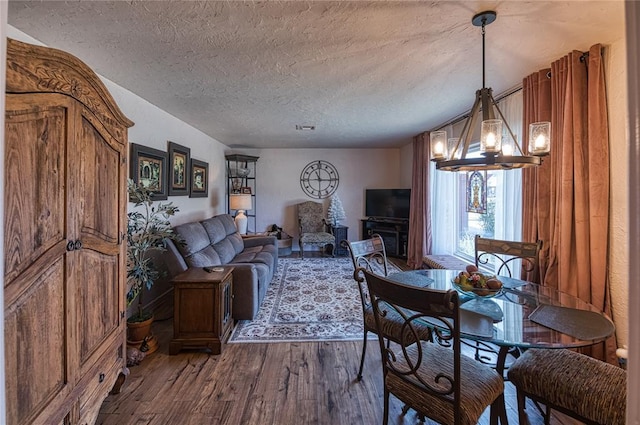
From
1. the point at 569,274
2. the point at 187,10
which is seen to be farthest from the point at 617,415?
the point at 187,10

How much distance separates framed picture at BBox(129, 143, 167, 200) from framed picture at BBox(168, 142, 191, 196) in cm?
19

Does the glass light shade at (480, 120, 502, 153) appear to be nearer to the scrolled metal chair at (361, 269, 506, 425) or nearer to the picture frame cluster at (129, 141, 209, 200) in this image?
the scrolled metal chair at (361, 269, 506, 425)

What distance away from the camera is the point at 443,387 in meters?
1.35

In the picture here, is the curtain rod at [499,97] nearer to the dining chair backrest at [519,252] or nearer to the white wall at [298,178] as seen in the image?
the dining chair backrest at [519,252]

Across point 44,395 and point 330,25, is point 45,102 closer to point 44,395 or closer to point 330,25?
point 44,395

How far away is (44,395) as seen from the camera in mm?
1160

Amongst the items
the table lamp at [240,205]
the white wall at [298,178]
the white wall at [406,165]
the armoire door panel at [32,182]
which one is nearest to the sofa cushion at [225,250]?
the table lamp at [240,205]

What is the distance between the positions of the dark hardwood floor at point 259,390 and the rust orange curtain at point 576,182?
3.17 ft

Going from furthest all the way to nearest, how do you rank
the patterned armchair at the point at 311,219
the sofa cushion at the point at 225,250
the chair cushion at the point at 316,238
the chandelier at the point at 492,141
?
1. the patterned armchair at the point at 311,219
2. the chair cushion at the point at 316,238
3. the sofa cushion at the point at 225,250
4. the chandelier at the point at 492,141

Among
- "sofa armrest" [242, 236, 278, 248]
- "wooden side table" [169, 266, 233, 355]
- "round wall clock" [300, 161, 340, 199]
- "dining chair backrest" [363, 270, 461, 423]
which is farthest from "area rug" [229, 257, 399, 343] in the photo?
"round wall clock" [300, 161, 340, 199]

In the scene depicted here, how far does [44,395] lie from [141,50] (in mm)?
2124

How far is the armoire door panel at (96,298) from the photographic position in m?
1.41

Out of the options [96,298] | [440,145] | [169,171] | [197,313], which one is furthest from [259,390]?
[169,171]

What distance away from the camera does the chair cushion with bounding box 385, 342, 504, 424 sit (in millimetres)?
1229
